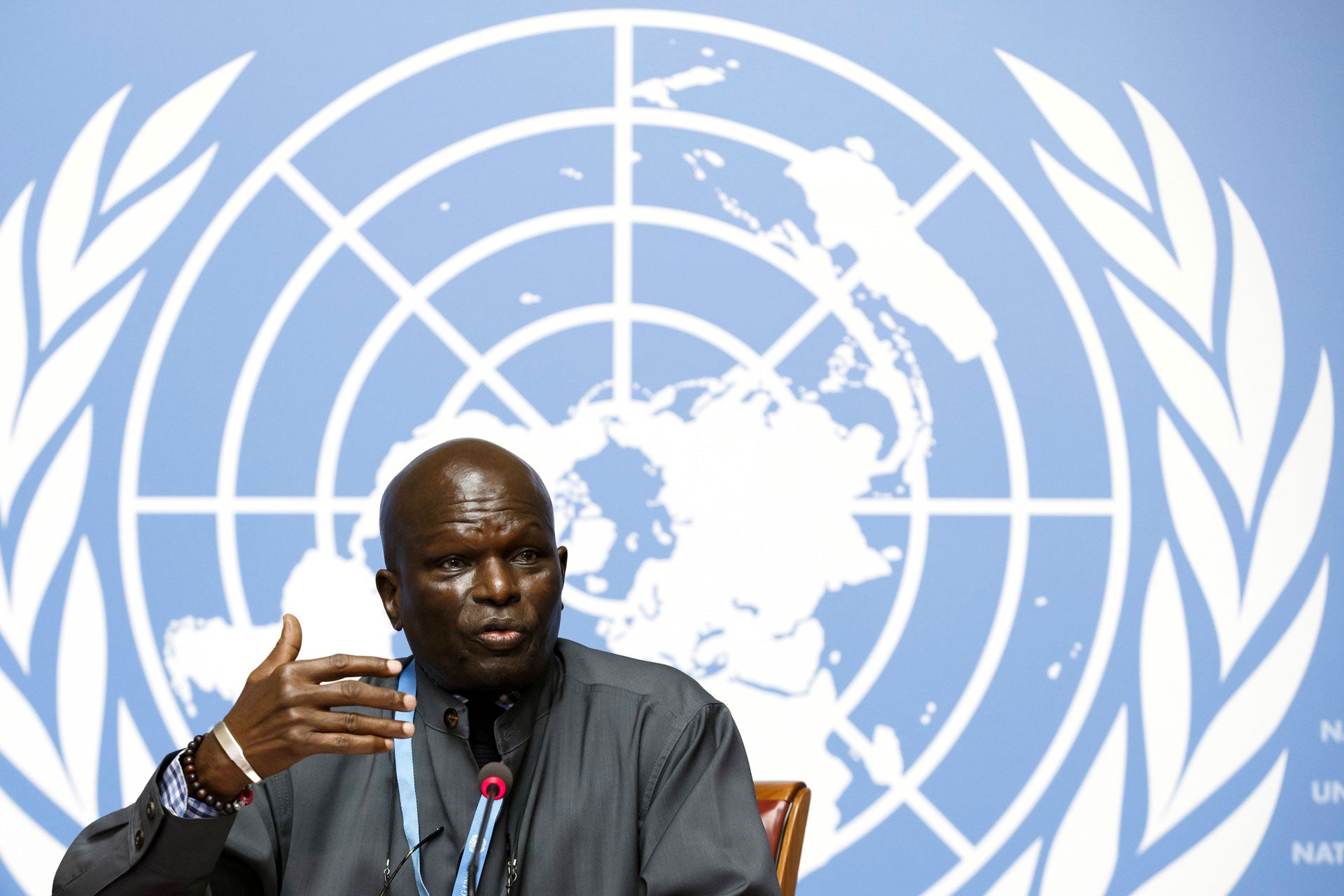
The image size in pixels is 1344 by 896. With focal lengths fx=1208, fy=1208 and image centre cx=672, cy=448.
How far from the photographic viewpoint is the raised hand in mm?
1534

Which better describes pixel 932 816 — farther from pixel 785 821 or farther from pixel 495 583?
pixel 495 583

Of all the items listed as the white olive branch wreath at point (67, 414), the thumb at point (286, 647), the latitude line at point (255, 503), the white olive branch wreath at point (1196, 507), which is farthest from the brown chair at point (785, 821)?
the white olive branch wreath at point (67, 414)

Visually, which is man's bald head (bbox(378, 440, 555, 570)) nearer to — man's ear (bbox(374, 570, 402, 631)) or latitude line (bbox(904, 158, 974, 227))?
man's ear (bbox(374, 570, 402, 631))

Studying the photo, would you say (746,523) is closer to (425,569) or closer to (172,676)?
(425,569)

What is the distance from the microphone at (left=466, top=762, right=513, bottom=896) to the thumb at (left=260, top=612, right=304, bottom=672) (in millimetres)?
306

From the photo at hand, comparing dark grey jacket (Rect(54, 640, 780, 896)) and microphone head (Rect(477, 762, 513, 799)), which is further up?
microphone head (Rect(477, 762, 513, 799))

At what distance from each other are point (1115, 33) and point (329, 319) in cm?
213

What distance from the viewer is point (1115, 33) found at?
3.08 meters

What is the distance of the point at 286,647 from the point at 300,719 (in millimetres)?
119

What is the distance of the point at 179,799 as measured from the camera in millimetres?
1584

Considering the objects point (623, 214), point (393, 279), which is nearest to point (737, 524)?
point (623, 214)

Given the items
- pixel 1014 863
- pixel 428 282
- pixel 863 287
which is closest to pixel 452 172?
pixel 428 282

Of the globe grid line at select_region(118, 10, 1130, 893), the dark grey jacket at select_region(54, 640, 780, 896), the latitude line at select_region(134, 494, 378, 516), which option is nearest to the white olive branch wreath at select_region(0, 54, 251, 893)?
the globe grid line at select_region(118, 10, 1130, 893)

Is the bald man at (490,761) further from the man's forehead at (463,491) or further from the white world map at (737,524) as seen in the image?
the white world map at (737,524)
